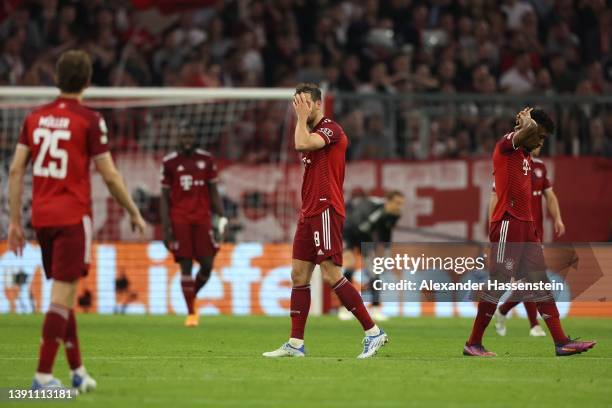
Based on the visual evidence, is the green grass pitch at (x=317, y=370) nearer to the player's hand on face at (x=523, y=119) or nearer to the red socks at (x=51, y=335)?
Result: the red socks at (x=51, y=335)

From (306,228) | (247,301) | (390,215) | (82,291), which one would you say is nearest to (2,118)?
(82,291)

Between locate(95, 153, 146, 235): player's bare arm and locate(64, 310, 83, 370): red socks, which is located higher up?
locate(95, 153, 146, 235): player's bare arm

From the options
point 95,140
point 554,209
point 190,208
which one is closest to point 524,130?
point 554,209

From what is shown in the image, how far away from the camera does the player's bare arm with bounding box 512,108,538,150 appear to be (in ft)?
35.8

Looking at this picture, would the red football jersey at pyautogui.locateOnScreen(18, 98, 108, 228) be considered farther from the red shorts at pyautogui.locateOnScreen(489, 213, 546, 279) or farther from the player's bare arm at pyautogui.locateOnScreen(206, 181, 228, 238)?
the player's bare arm at pyautogui.locateOnScreen(206, 181, 228, 238)

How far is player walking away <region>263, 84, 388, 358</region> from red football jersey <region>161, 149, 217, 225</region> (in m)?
5.15

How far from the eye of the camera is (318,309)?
63.4 ft

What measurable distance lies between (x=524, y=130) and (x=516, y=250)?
122cm

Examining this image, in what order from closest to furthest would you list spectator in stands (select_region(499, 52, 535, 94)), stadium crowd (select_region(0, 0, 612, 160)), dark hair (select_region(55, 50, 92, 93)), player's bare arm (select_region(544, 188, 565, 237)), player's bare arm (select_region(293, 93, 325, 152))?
dark hair (select_region(55, 50, 92, 93)), player's bare arm (select_region(293, 93, 325, 152)), player's bare arm (select_region(544, 188, 565, 237)), stadium crowd (select_region(0, 0, 612, 160)), spectator in stands (select_region(499, 52, 535, 94))

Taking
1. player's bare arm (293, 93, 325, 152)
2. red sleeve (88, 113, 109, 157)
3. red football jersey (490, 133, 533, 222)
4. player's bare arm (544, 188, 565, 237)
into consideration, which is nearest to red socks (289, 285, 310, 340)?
player's bare arm (293, 93, 325, 152)

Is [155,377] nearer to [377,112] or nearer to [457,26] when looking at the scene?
[377,112]

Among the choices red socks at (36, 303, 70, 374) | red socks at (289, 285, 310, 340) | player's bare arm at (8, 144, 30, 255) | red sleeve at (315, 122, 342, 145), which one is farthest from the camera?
red socks at (289, 285, 310, 340)

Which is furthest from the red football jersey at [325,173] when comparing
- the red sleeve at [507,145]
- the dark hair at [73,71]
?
the dark hair at [73,71]

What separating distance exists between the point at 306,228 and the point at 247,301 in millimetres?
8294
